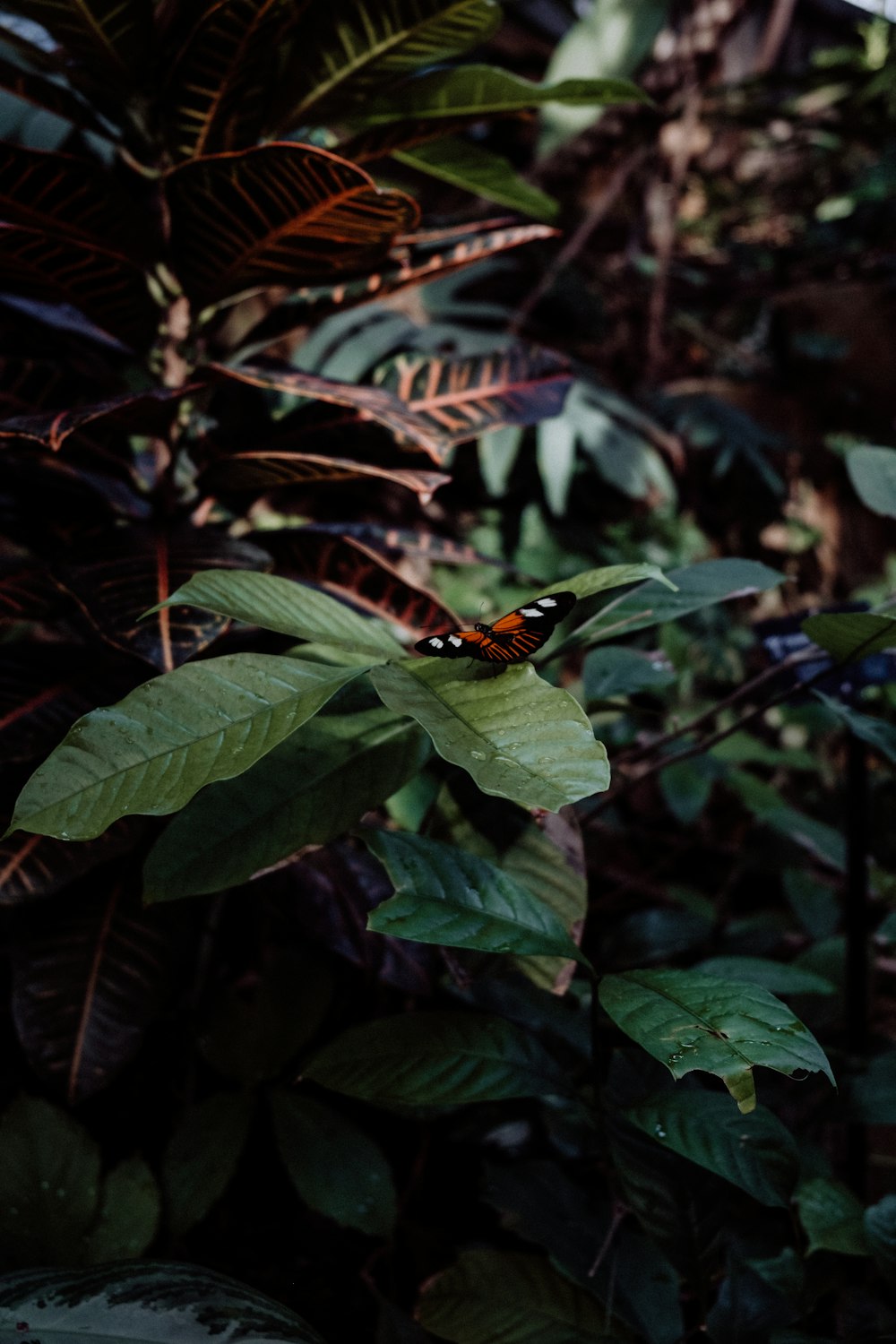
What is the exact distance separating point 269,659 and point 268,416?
1.47 feet

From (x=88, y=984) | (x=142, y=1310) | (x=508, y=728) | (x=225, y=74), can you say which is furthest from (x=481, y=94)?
(x=142, y=1310)

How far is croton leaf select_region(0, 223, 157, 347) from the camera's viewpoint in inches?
30.0

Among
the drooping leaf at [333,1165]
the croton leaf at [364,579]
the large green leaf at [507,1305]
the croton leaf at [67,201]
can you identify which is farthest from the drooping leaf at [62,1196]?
the croton leaf at [67,201]

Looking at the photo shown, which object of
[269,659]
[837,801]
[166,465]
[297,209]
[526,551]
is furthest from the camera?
[526,551]

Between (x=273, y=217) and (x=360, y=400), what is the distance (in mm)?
176

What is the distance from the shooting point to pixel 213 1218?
3.33ft

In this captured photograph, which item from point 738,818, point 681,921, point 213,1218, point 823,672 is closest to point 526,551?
point 738,818

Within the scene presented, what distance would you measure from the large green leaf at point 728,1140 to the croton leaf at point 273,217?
30.9 inches

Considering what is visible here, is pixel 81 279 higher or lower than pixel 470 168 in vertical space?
lower

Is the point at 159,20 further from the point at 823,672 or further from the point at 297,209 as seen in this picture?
the point at 823,672

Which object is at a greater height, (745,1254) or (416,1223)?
(745,1254)

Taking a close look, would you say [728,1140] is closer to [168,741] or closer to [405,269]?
[168,741]

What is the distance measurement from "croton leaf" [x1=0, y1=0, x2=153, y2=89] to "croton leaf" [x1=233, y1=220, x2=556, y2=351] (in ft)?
0.84

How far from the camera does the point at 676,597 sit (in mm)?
809
